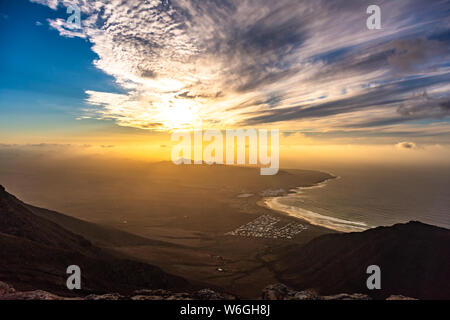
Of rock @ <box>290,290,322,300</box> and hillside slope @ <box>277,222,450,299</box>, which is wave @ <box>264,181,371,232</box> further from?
rock @ <box>290,290,322,300</box>

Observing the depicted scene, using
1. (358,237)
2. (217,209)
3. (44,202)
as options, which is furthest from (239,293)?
(44,202)

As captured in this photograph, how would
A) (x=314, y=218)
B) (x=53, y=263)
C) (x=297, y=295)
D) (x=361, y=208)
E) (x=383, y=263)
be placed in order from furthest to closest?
(x=361, y=208) < (x=314, y=218) < (x=383, y=263) < (x=53, y=263) < (x=297, y=295)

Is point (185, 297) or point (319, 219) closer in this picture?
point (185, 297)

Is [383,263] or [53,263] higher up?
[53,263]

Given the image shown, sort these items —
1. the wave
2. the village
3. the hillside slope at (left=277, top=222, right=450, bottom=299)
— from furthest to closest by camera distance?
1. the wave
2. the village
3. the hillside slope at (left=277, top=222, right=450, bottom=299)

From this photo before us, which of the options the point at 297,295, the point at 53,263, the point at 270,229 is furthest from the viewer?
the point at 270,229

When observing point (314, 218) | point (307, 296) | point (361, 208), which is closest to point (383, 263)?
point (307, 296)

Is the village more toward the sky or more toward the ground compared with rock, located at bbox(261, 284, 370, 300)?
more toward the ground

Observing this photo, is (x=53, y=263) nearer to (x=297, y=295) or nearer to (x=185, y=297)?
(x=185, y=297)

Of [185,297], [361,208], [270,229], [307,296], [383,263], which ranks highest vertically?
[307,296]

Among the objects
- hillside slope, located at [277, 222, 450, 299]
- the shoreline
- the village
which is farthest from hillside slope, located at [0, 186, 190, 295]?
the shoreline
